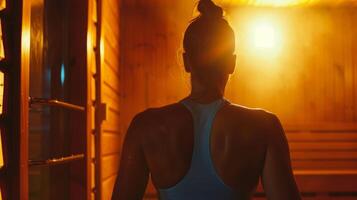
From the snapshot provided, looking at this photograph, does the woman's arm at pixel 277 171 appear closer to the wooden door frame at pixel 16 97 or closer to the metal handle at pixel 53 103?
the wooden door frame at pixel 16 97

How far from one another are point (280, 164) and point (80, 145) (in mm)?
2299

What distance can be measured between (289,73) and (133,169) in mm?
6139

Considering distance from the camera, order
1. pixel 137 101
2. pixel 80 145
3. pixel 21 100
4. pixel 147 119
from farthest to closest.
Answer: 1. pixel 137 101
2. pixel 80 145
3. pixel 21 100
4. pixel 147 119

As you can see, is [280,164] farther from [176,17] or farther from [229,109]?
[176,17]

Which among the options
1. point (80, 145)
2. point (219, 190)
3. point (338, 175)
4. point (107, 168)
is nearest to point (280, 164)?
point (219, 190)

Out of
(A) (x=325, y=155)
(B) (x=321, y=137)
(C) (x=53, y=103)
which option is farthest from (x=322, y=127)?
(C) (x=53, y=103)

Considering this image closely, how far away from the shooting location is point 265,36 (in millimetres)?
7426

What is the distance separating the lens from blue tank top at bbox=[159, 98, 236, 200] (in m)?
1.52

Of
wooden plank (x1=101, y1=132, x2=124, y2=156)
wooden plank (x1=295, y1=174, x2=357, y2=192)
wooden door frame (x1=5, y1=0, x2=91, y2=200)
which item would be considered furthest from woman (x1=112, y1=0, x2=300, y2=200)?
wooden plank (x1=295, y1=174, x2=357, y2=192)

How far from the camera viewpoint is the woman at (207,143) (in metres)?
1.53

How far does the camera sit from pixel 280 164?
1557 millimetres

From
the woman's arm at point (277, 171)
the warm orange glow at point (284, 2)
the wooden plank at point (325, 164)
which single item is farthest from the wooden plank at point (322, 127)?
the woman's arm at point (277, 171)

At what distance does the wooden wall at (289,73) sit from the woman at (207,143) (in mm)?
5568

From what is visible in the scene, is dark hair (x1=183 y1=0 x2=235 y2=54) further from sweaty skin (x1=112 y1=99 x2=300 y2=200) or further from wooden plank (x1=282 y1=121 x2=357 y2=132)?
wooden plank (x1=282 y1=121 x2=357 y2=132)
